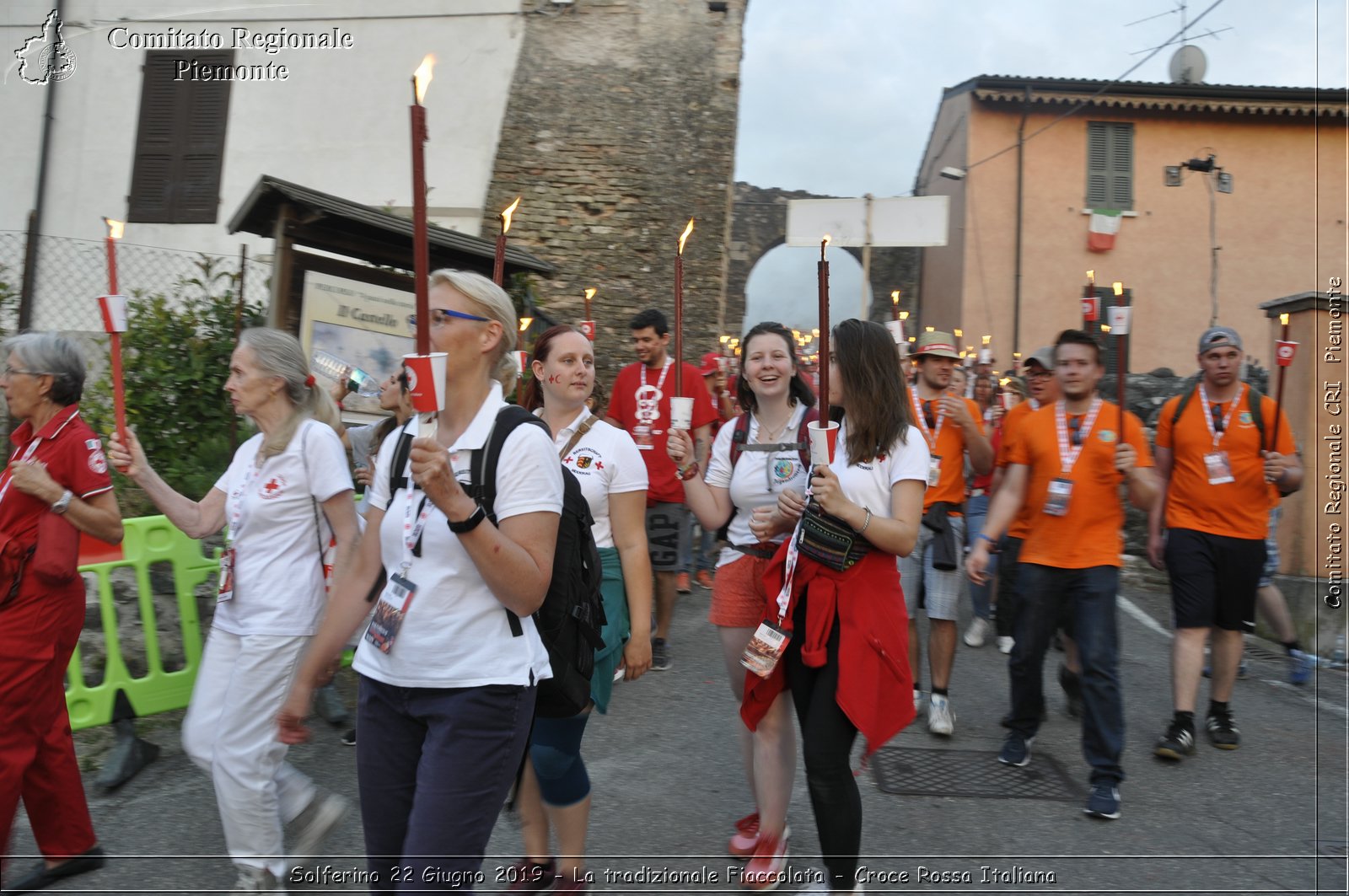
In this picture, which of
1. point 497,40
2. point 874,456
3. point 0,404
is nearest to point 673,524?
point 874,456

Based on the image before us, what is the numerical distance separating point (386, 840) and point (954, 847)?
263 cm

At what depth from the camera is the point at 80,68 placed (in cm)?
→ 1571

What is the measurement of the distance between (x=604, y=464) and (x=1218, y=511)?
3565 millimetres

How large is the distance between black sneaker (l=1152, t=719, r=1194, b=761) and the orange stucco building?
16365mm

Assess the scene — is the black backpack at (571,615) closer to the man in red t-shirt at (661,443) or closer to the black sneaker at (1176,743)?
the man in red t-shirt at (661,443)

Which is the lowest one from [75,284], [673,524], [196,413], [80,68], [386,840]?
[386,840]

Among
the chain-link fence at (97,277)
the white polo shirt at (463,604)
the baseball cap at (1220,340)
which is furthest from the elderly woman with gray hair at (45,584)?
the baseball cap at (1220,340)

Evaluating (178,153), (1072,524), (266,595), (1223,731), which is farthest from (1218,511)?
(178,153)

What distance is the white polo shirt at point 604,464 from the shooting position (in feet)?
12.3

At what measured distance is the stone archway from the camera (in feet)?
87.2

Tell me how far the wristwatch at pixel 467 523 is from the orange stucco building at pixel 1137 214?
66.0ft

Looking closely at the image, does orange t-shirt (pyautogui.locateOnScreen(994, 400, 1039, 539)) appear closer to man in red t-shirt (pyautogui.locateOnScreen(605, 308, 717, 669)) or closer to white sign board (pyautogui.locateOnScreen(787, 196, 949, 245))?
man in red t-shirt (pyautogui.locateOnScreen(605, 308, 717, 669))

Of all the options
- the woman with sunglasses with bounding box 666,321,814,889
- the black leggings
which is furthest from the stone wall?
the black leggings

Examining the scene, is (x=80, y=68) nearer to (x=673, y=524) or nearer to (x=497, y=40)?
(x=497, y=40)
